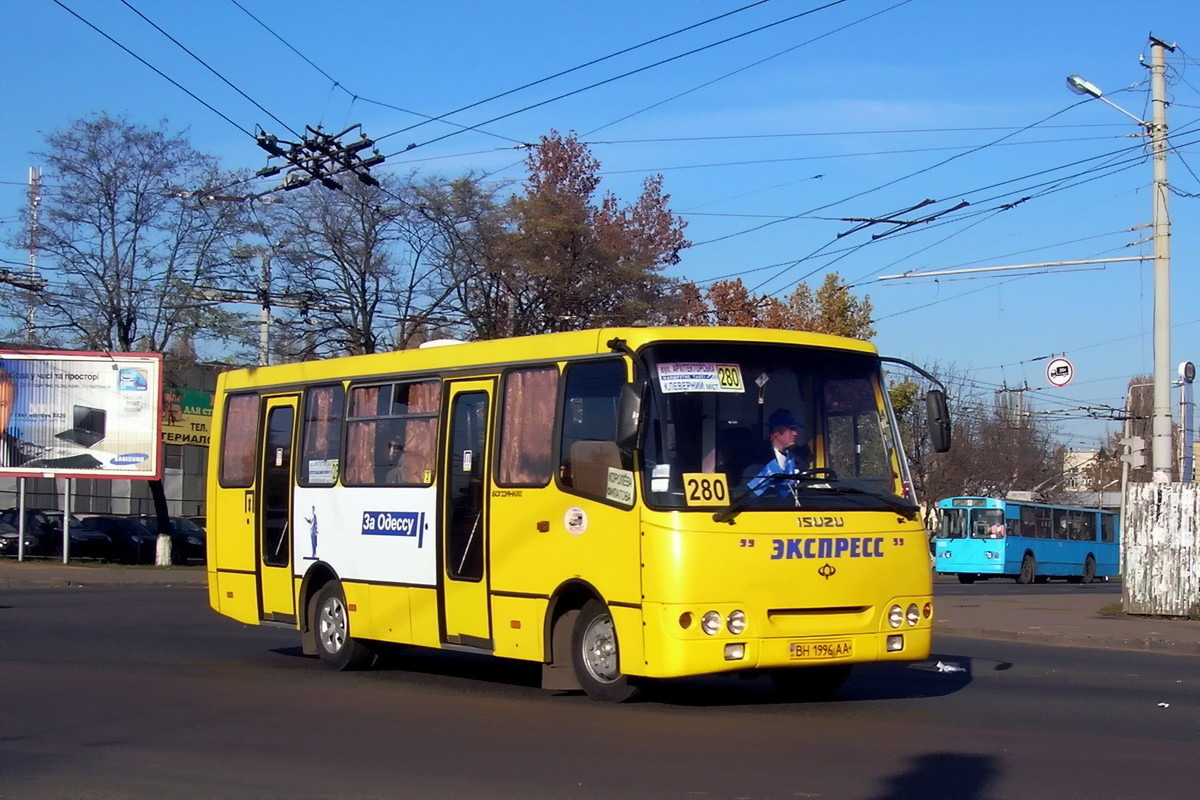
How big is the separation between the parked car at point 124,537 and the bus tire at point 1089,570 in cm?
3394

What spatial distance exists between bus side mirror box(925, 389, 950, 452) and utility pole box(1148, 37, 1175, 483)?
1191 cm

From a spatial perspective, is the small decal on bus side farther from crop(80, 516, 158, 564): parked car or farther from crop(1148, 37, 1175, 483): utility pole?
crop(80, 516, 158, 564): parked car

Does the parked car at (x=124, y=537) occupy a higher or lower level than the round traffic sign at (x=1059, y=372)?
lower

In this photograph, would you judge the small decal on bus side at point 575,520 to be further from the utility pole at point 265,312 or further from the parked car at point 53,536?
the parked car at point 53,536

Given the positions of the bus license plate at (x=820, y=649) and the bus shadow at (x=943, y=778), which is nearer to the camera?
the bus shadow at (x=943, y=778)

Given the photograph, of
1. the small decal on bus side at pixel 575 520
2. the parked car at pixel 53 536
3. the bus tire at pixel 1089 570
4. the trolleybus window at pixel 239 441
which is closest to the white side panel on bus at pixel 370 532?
the trolleybus window at pixel 239 441

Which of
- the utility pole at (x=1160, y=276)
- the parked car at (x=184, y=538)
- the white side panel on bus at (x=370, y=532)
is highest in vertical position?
the utility pole at (x=1160, y=276)

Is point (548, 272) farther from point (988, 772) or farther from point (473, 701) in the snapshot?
point (988, 772)

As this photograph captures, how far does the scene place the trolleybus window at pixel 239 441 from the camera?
15555mm

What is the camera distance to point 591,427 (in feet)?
37.0

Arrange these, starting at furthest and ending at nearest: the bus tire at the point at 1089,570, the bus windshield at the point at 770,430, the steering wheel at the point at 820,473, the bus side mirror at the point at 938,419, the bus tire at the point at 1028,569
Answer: the bus tire at the point at 1089,570 < the bus tire at the point at 1028,569 < the bus side mirror at the point at 938,419 < the steering wheel at the point at 820,473 < the bus windshield at the point at 770,430

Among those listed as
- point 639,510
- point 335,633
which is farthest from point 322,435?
point 639,510

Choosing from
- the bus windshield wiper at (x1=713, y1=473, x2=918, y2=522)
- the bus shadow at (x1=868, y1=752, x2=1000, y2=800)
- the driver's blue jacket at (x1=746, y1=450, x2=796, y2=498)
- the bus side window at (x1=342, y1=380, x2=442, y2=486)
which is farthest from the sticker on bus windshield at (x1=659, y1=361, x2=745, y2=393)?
the bus shadow at (x1=868, y1=752, x2=1000, y2=800)

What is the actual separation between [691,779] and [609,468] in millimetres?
3261
